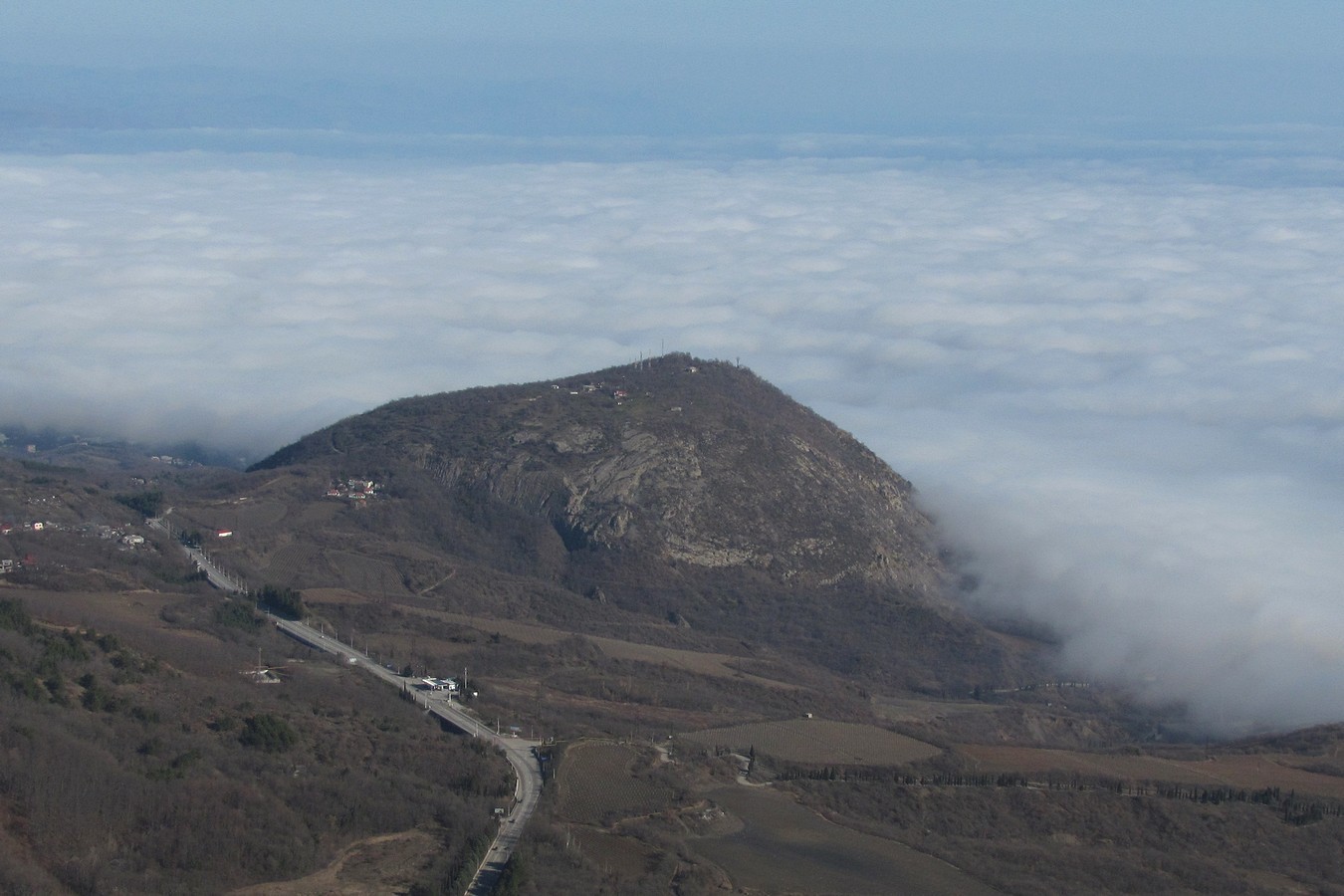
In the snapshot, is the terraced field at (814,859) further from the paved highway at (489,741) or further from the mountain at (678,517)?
the mountain at (678,517)

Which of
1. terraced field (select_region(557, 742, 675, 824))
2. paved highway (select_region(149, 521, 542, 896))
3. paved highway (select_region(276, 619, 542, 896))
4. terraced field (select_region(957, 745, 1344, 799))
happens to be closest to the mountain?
paved highway (select_region(149, 521, 542, 896))

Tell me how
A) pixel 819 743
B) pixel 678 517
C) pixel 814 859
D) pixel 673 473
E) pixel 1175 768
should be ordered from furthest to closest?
1. pixel 673 473
2. pixel 678 517
3. pixel 819 743
4. pixel 1175 768
5. pixel 814 859

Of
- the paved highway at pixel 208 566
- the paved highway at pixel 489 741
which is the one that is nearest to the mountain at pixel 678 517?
the paved highway at pixel 208 566

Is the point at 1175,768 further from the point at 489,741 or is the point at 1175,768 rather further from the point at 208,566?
the point at 208,566

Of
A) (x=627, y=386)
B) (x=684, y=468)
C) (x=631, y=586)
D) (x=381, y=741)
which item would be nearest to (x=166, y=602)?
(x=381, y=741)

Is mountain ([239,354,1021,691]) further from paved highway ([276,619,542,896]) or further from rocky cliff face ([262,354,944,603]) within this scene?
paved highway ([276,619,542,896])

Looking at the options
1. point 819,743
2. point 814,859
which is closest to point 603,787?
point 814,859
